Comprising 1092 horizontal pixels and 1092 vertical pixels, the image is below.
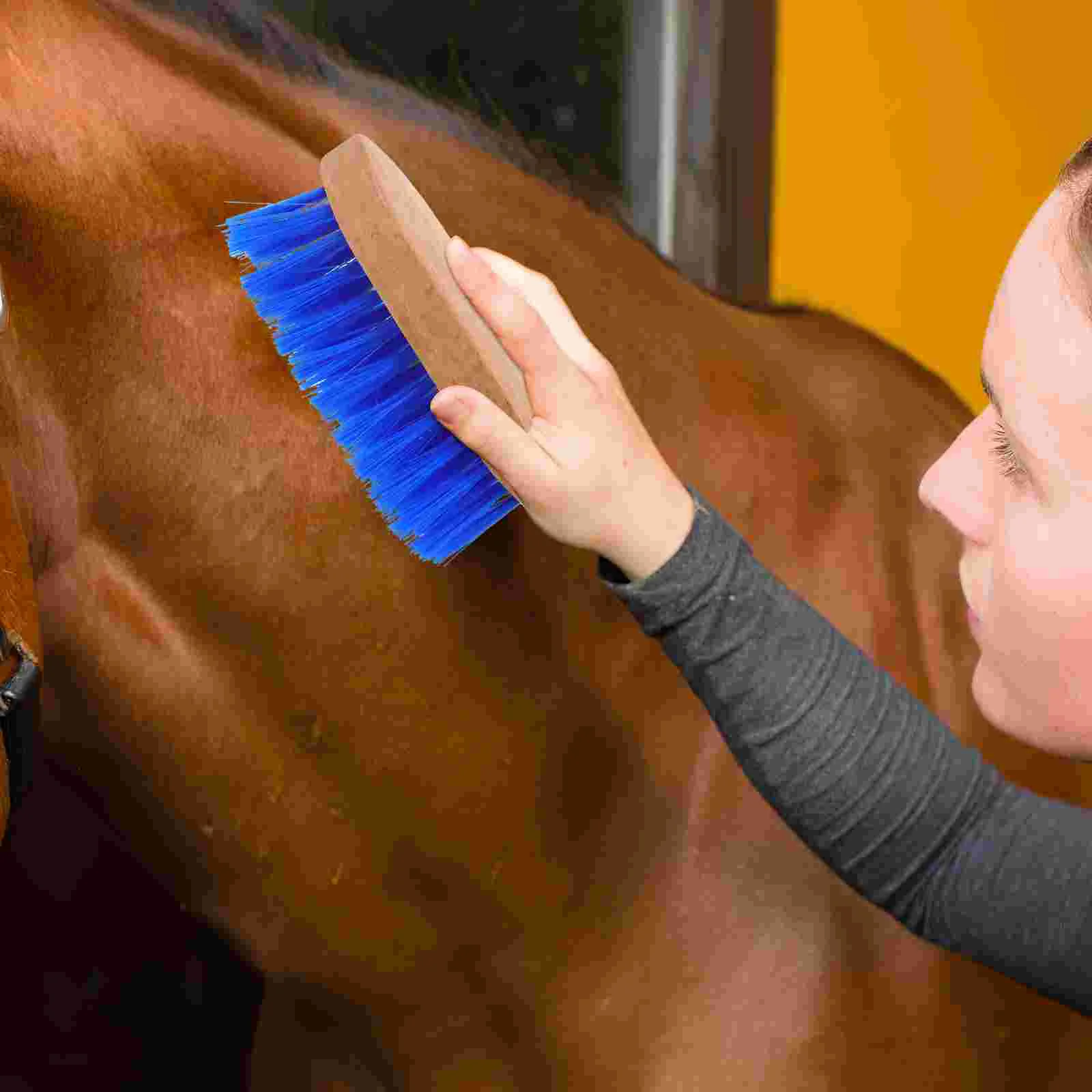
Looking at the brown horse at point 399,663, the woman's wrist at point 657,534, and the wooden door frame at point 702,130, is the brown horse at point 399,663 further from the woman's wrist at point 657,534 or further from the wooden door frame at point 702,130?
the wooden door frame at point 702,130

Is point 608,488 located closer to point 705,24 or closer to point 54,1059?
point 54,1059

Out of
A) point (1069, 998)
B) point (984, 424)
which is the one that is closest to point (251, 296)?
point (984, 424)

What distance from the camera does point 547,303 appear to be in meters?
0.45

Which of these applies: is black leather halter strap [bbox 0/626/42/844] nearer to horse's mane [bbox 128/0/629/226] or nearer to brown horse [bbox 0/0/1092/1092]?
brown horse [bbox 0/0/1092/1092]

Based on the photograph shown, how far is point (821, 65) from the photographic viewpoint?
3.85 feet

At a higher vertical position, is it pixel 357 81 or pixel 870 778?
pixel 357 81

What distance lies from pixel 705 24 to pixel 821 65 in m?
0.12

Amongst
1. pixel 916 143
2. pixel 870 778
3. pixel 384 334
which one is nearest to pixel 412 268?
pixel 384 334

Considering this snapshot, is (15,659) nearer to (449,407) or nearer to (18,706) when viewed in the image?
(18,706)

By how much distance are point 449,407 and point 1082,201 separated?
0.67 feet

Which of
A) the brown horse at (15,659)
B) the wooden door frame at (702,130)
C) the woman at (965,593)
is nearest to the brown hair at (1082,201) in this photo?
the woman at (965,593)

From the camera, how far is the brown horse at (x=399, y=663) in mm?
411

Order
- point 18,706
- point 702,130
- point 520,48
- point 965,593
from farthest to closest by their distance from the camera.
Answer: point 702,130 → point 520,48 → point 965,593 → point 18,706

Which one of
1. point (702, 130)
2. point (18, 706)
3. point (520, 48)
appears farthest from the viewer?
point (702, 130)
